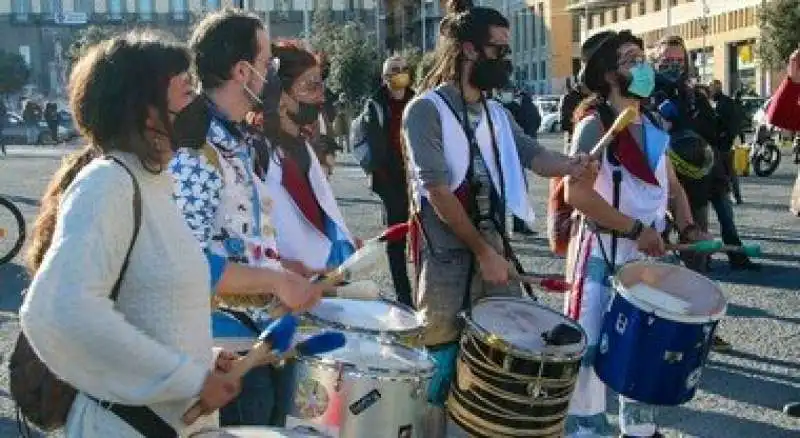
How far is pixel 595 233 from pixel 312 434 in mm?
2198

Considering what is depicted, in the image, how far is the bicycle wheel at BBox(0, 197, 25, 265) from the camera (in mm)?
10164

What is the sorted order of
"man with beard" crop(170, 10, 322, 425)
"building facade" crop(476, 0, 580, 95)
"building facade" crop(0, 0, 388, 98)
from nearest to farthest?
"man with beard" crop(170, 10, 322, 425), "building facade" crop(476, 0, 580, 95), "building facade" crop(0, 0, 388, 98)

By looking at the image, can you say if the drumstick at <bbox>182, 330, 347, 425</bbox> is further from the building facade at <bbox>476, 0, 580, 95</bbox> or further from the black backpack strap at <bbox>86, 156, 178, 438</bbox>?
the building facade at <bbox>476, 0, 580, 95</bbox>

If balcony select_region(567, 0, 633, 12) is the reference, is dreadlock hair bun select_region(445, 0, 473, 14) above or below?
below

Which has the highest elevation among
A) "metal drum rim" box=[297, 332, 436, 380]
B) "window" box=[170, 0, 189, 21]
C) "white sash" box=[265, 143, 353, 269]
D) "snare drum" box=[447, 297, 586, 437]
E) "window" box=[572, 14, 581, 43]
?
"window" box=[170, 0, 189, 21]

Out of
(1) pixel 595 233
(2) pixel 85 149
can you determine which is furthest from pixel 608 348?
(2) pixel 85 149

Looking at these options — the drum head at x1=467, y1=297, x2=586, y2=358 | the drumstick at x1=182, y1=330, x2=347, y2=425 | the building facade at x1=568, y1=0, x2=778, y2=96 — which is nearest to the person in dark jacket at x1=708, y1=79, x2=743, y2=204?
the drum head at x1=467, y1=297, x2=586, y2=358

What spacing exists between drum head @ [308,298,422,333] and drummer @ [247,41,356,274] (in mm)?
156

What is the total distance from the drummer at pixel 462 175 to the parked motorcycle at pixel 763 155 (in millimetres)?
14947

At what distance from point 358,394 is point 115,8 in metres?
105

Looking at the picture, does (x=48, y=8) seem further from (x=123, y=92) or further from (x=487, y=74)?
(x=123, y=92)

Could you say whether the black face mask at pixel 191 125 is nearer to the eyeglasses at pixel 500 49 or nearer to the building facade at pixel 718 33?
the eyeglasses at pixel 500 49

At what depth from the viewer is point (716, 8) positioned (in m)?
56.8

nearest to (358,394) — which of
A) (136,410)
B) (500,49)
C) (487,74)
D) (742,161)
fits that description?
(136,410)
